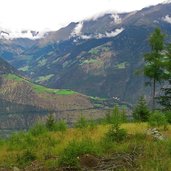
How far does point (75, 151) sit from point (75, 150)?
82 millimetres

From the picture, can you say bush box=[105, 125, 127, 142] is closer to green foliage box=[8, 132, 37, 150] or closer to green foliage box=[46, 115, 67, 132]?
green foliage box=[8, 132, 37, 150]

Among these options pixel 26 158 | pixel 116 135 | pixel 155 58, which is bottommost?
pixel 26 158

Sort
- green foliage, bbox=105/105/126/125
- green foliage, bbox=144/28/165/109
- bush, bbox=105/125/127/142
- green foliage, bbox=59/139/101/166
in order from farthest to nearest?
green foliage, bbox=144/28/165/109 → green foliage, bbox=105/105/126/125 → bush, bbox=105/125/127/142 → green foliage, bbox=59/139/101/166

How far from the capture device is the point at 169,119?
30.8 metres

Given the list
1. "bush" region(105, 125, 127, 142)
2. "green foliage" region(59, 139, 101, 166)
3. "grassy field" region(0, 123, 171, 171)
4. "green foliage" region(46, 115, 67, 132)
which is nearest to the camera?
"grassy field" region(0, 123, 171, 171)

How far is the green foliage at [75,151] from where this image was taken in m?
15.8

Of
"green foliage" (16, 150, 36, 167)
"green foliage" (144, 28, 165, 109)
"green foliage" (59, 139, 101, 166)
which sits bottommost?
"green foliage" (16, 150, 36, 167)

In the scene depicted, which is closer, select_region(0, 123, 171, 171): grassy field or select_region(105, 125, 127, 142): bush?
select_region(0, 123, 171, 171): grassy field

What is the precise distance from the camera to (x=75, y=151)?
54.0 feet

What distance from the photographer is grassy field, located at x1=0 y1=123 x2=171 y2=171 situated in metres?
15.6

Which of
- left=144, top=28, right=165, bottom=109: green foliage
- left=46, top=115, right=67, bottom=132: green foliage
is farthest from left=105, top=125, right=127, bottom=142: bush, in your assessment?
left=144, top=28, right=165, bottom=109: green foliage

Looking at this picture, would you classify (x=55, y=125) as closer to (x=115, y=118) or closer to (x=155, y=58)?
(x=115, y=118)

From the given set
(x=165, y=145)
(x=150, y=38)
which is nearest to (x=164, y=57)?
(x=150, y=38)

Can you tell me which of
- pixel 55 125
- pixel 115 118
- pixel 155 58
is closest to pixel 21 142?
pixel 115 118
